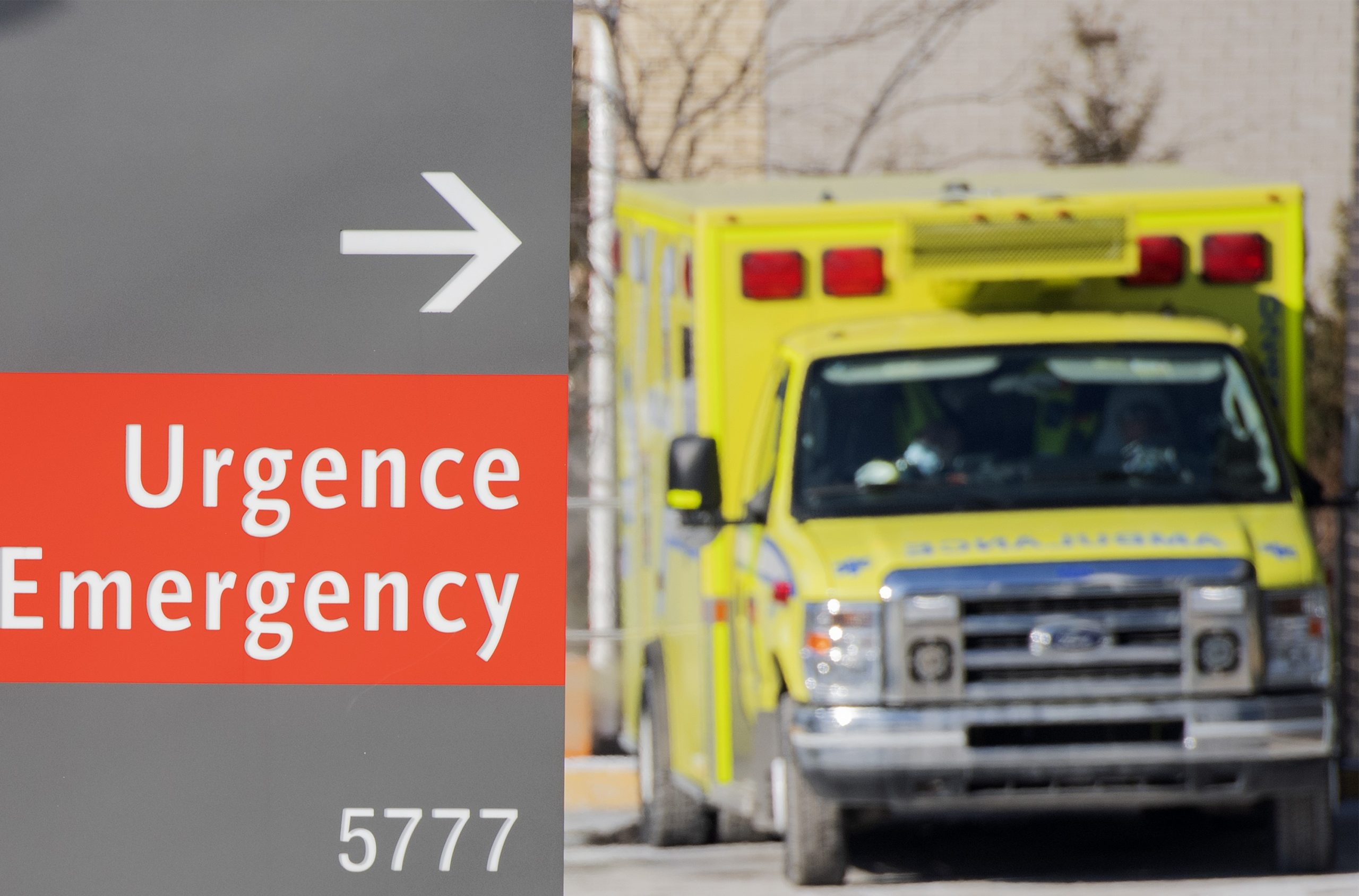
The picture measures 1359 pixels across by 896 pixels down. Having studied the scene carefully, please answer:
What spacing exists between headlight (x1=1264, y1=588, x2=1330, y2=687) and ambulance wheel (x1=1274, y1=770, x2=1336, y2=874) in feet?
1.75

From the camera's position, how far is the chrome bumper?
7477 mm

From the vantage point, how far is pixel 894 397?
8133 mm

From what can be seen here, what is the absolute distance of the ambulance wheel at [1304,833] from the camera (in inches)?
311

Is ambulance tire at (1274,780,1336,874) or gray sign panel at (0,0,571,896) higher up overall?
gray sign panel at (0,0,571,896)

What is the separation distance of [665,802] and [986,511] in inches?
89.9

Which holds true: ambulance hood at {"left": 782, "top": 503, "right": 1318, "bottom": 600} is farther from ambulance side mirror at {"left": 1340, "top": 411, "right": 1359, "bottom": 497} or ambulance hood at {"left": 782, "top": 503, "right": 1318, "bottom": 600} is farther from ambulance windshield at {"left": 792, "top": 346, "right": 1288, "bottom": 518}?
ambulance side mirror at {"left": 1340, "top": 411, "right": 1359, "bottom": 497}

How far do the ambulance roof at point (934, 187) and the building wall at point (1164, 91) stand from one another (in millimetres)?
5481

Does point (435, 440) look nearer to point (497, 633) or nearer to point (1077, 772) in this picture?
point (497, 633)

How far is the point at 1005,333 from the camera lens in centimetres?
818

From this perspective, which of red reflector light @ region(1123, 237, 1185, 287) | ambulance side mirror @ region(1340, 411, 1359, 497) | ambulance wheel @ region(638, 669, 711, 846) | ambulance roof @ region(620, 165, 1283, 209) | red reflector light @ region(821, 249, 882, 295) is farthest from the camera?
ambulance wheel @ region(638, 669, 711, 846)

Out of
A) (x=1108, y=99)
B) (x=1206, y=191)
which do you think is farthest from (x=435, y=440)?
(x=1108, y=99)

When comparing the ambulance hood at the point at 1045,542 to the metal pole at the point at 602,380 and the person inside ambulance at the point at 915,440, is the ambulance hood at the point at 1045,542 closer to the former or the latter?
the person inside ambulance at the point at 915,440

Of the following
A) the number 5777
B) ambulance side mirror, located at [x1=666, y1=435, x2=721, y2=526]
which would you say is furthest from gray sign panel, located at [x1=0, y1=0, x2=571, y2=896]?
ambulance side mirror, located at [x1=666, y1=435, x2=721, y2=526]

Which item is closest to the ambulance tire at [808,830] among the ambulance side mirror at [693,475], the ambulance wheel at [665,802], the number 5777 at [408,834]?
the ambulance side mirror at [693,475]
